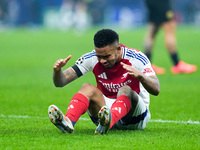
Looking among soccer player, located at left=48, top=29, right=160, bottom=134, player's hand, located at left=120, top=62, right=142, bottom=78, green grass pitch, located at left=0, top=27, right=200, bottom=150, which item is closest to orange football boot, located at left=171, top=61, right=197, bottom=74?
green grass pitch, located at left=0, top=27, right=200, bottom=150

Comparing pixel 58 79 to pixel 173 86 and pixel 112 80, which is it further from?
pixel 173 86

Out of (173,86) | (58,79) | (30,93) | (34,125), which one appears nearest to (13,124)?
(34,125)

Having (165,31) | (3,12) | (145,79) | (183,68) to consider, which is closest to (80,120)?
(145,79)

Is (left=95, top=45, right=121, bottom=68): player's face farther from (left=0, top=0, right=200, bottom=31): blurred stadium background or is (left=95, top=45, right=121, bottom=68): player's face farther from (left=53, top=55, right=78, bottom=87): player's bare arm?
(left=0, top=0, right=200, bottom=31): blurred stadium background

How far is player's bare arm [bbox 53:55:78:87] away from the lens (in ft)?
16.9

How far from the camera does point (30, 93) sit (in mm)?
8859

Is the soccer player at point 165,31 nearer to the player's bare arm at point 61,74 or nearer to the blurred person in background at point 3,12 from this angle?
the player's bare arm at point 61,74

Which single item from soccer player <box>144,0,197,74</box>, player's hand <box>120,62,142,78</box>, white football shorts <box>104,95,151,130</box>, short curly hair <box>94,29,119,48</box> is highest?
short curly hair <box>94,29,119,48</box>

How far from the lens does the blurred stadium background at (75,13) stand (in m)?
36.2

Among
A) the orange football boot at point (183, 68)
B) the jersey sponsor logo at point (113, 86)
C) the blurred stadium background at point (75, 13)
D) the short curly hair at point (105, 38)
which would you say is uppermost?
the short curly hair at point (105, 38)

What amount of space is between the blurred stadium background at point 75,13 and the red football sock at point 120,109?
30239 millimetres

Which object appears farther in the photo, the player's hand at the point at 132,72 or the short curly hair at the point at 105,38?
the short curly hair at the point at 105,38

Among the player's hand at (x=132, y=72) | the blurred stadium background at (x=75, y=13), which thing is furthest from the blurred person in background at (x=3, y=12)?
the player's hand at (x=132, y=72)

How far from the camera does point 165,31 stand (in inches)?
486
